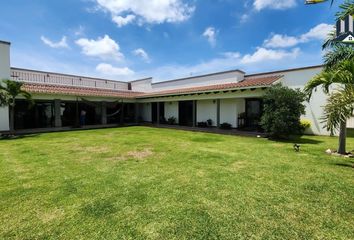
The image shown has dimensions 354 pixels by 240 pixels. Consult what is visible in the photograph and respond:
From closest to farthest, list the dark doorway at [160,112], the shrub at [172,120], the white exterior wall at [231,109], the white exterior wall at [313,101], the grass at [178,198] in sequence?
1. the grass at [178,198]
2. the white exterior wall at [313,101]
3. the white exterior wall at [231,109]
4. the shrub at [172,120]
5. the dark doorway at [160,112]

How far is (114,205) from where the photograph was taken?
3.41m

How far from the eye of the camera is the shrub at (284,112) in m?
9.53

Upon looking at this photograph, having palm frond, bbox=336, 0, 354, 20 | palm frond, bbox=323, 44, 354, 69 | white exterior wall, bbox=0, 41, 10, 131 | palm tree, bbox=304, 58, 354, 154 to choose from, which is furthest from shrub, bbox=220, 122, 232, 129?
white exterior wall, bbox=0, 41, 10, 131

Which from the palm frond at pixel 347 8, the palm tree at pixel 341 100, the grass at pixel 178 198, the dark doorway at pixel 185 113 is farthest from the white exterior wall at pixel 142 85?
the palm frond at pixel 347 8

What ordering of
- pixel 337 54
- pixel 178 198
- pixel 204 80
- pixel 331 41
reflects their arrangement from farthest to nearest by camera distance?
pixel 204 80 → pixel 331 41 → pixel 337 54 → pixel 178 198

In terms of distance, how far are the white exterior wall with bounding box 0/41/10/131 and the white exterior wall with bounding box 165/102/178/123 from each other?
42.6ft

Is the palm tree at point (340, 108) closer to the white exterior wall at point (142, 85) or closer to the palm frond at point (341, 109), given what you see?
the palm frond at point (341, 109)

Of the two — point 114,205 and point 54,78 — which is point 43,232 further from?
point 54,78

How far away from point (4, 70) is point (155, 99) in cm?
1155

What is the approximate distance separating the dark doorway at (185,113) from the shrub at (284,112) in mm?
8911

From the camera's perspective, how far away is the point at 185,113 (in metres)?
18.9

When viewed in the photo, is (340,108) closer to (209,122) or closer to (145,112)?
(209,122)

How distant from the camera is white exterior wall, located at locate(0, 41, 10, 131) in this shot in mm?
13656

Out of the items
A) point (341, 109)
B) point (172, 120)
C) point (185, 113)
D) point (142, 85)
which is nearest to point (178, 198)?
point (341, 109)
